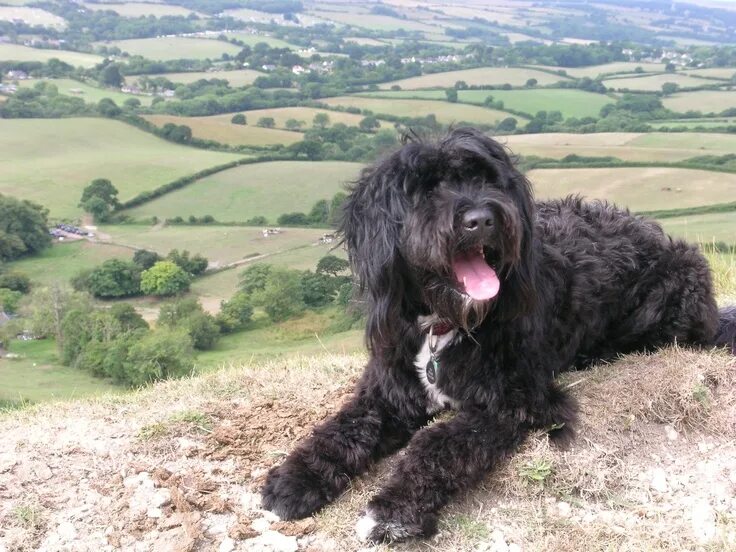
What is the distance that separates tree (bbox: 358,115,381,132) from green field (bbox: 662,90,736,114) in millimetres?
25582

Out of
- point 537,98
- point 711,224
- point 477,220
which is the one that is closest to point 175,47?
point 537,98

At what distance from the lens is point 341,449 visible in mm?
4469

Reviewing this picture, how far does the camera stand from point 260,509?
4.25 metres

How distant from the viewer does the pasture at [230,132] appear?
6169cm

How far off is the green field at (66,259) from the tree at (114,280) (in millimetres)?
2136

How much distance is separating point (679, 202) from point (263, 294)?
64.6ft

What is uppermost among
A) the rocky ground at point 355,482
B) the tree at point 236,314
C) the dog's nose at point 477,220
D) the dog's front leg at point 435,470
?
the dog's nose at point 477,220

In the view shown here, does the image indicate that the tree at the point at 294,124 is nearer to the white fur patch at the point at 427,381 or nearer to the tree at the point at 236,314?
the tree at the point at 236,314

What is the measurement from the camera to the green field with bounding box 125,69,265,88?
8413 centimetres

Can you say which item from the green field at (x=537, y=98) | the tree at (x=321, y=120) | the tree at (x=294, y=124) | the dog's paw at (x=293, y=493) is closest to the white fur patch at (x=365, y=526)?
the dog's paw at (x=293, y=493)

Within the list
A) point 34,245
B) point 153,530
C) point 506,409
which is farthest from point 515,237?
point 34,245

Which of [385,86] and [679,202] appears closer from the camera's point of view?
[679,202]

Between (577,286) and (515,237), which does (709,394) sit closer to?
(577,286)

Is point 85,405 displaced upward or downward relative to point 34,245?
upward
